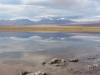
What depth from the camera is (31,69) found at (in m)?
15.8

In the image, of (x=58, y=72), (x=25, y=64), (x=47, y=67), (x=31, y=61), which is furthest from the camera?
(x=31, y=61)

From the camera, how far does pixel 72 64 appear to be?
1772 cm

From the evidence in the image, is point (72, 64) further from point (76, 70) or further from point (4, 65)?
point (4, 65)

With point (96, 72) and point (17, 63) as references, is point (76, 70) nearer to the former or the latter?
point (96, 72)

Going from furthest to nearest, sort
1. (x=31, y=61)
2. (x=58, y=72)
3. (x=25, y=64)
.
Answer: (x=31, y=61), (x=25, y=64), (x=58, y=72)

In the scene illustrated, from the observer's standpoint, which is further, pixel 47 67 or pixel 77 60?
pixel 77 60

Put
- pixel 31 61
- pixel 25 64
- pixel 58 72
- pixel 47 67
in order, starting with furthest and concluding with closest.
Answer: pixel 31 61 → pixel 25 64 → pixel 47 67 → pixel 58 72

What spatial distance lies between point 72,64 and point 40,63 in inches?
143

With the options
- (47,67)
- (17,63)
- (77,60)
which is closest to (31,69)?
(47,67)

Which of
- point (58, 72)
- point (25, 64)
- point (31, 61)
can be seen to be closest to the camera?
point (58, 72)

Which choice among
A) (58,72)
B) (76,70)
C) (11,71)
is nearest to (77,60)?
(76,70)

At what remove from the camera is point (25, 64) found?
57.4 feet

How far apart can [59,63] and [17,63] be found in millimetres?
4794

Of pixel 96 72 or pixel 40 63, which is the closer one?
pixel 96 72
